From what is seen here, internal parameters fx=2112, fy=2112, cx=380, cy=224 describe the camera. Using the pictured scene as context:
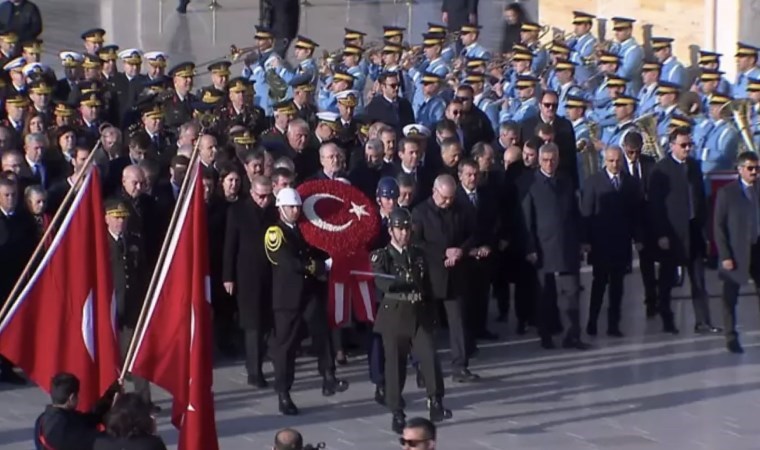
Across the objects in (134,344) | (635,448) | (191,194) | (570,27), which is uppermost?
(570,27)

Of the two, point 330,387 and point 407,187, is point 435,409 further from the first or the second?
point 407,187

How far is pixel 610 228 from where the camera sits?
58.3 feet

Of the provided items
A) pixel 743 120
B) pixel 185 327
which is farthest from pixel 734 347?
pixel 185 327

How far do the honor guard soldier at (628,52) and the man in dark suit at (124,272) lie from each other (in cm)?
1041

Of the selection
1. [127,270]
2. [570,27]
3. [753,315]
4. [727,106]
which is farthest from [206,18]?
[127,270]

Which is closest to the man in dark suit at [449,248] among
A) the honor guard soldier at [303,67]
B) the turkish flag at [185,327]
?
the turkish flag at [185,327]

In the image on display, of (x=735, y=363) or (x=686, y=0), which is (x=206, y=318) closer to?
(x=735, y=363)

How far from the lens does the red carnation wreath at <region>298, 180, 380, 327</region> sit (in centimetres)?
1524

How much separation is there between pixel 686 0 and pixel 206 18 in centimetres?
740

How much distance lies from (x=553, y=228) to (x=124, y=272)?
12.9 ft

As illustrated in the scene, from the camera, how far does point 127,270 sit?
15.0 m

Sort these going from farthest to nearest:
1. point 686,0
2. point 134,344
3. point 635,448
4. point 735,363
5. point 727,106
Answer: point 686,0
point 727,106
point 735,363
point 635,448
point 134,344

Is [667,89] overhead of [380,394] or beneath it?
overhead

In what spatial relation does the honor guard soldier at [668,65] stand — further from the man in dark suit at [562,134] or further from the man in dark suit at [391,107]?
the man in dark suit at [562,134]
